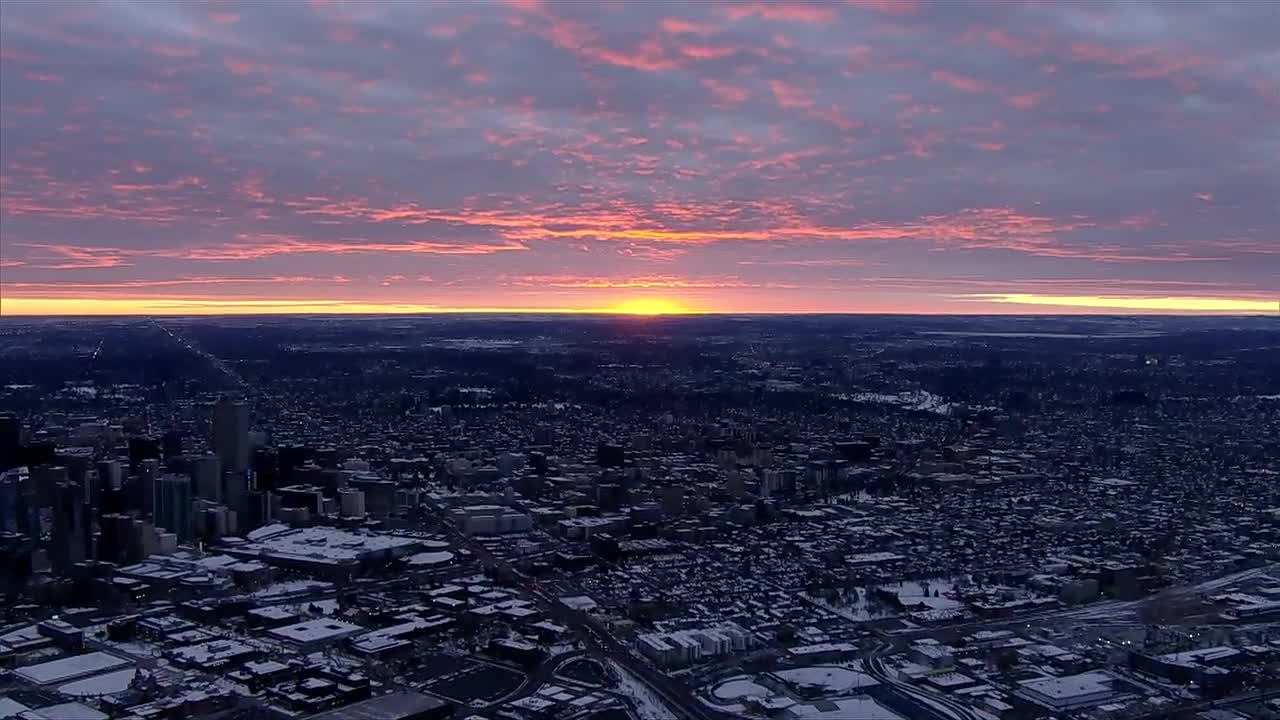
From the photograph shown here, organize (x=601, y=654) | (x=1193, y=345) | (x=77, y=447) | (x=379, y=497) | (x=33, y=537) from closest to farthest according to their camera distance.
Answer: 1. (x=601, y=654)
2. (x=33, y=537)
3. (x=379, y=497)
4. (x=77, y=447)
5. (x=1193, y=345)

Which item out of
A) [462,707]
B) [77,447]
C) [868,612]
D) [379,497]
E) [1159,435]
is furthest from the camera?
[1159,435]

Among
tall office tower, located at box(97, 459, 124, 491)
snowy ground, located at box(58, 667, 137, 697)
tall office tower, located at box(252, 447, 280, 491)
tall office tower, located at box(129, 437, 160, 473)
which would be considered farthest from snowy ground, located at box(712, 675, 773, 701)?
tall office tower, located at box(129, 437, 160, 473)

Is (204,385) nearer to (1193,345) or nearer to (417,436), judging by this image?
(417,436)

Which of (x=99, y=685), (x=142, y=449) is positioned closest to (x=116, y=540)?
(x=142, y=449)

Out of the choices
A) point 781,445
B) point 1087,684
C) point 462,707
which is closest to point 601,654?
point 462,707

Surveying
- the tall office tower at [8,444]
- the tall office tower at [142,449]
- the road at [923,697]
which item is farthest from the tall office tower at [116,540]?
the road at [923,697]

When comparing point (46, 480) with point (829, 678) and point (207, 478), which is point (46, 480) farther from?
point (829, 678)
